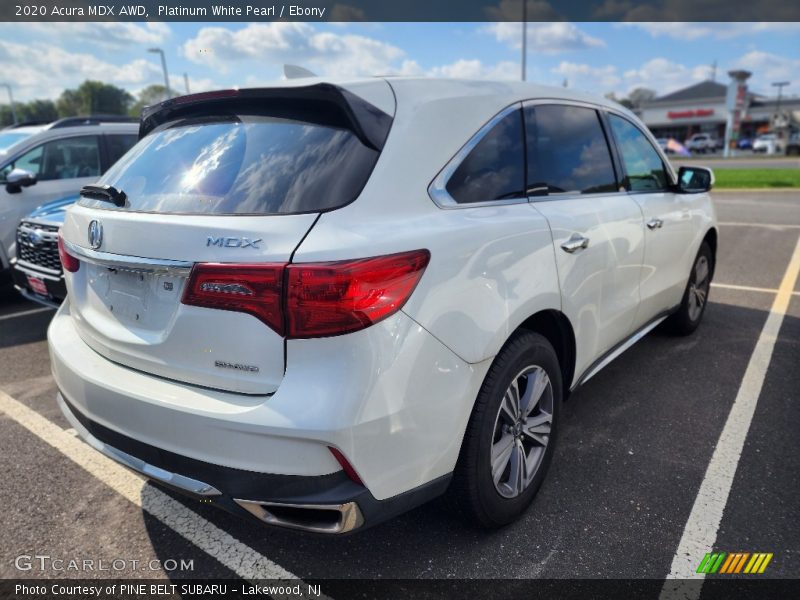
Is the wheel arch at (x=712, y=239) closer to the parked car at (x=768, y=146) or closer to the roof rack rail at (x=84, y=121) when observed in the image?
the roof rack rail at (x=84, y=121)

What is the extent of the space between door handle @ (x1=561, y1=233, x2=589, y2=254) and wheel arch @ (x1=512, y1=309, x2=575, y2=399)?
0.29 meters

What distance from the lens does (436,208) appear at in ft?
6.89

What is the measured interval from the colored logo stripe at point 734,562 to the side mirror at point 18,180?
6729 mm

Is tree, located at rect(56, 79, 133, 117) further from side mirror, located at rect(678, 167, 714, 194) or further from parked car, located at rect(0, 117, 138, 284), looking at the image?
side mirror, located at rect(678, 167, 714, 194)

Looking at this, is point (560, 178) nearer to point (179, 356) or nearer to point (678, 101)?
point (179, 356)

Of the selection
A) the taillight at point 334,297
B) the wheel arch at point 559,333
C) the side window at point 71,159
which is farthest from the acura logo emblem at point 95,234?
the side window at point 71,159

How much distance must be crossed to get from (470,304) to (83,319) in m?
1.59

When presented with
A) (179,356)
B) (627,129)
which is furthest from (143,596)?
(627,129)

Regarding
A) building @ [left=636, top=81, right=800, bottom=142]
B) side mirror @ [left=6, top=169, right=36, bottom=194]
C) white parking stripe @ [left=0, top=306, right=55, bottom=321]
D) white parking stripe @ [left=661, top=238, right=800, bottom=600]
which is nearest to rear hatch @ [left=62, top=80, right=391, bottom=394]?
white parking stripe @ [left=661, top=238, right=800, bottom=600]

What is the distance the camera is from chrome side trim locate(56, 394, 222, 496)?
1.93m

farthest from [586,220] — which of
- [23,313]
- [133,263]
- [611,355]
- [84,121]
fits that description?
[84,121]

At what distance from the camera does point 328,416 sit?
5.64 feet

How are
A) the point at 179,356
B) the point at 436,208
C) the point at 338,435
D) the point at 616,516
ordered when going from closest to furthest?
1. the point at 338,435
2. the point at 179,356
3. the point at 436,208
4. the point at 616,516

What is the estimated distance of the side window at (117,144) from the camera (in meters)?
6.95
